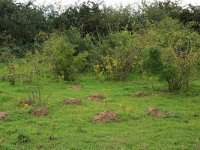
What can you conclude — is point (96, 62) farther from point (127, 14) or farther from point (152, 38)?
point (127, 14)

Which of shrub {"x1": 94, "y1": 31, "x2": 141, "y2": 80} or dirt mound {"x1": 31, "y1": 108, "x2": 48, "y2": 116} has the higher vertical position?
shrub {"x1": 94, "y1": 31, "x2": 141, "y2": 80}

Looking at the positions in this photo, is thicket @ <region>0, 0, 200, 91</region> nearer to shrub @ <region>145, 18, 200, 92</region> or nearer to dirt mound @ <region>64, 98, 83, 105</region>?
shrub @ <region>145, 18, 200, 92</region>

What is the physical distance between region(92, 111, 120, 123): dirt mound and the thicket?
3033mm

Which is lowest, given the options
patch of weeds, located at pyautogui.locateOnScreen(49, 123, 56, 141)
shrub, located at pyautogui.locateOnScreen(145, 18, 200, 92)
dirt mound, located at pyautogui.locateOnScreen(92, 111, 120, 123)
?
patch of weeds, located at pyautogui.locateOnScreen(49, 123, 56, 141)

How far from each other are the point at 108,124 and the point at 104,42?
8.40 metres

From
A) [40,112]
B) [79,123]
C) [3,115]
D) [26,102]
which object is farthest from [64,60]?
[79,123]

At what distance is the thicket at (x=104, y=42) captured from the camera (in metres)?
12.0

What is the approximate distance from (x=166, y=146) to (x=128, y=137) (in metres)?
0.80

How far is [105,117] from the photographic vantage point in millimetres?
8914

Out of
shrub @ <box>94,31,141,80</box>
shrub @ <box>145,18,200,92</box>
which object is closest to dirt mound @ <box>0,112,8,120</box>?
shrub @ <box>145,18,200,92</box>

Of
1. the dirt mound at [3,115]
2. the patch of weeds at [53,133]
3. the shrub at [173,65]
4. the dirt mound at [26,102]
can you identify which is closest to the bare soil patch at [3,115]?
the dirt mound at [3,115]

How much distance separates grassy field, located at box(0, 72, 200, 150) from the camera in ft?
24.1

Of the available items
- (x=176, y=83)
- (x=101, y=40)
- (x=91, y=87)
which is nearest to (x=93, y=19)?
(x=101, y=40)

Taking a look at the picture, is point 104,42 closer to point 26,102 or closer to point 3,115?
point 26,102
